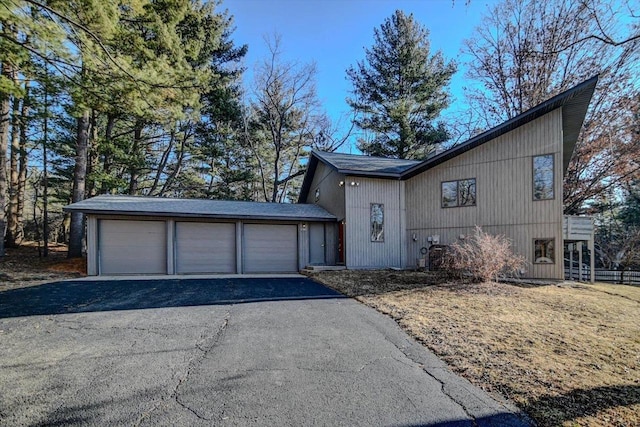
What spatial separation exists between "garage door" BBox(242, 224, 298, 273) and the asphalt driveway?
21.5 feet

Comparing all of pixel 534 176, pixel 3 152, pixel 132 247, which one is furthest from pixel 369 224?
pixel 3 152

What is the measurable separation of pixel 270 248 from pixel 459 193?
7.83 meters

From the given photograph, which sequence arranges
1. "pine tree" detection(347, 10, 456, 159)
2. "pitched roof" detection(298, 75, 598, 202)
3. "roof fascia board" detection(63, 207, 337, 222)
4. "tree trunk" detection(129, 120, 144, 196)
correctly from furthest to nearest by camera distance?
"pine tree" detection(347, 10, 456, 159)
"tree trunk" detection(129, 120, 144, 196)
"roof fascia board" detection(63, 207, 337, 222)
"pitched roof" detection(298, 75, 598, 202)

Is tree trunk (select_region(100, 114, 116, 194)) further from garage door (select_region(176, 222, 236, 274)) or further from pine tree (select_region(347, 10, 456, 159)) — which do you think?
pine tree (select_region(347, 10, 456, 159))

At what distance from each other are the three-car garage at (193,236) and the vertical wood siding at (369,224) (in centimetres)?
149

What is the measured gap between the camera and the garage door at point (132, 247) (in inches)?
438

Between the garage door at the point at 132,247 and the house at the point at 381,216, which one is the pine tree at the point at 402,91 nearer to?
the house at the point at 381,216

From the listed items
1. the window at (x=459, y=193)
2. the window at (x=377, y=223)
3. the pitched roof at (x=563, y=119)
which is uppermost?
the pitched roof at (x=563, y=119)

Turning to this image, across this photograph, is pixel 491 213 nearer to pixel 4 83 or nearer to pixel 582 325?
pixel 582 325

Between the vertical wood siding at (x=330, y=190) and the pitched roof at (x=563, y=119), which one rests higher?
the pitched roof at (x=563, y=119)

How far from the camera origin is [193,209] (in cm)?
1213

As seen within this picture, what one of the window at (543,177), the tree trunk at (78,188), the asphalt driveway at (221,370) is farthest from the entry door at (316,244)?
the tree trunk at (78,188)

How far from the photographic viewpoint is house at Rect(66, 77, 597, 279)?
10.5 m

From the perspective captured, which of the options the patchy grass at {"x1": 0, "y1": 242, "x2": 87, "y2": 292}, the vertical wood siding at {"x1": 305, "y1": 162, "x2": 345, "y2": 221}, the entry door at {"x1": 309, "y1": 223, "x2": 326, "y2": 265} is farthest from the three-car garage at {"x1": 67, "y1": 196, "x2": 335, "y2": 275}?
the patchy grass at {"x1": 0, "y1": 242, "x2": 87, "y2": 292}
